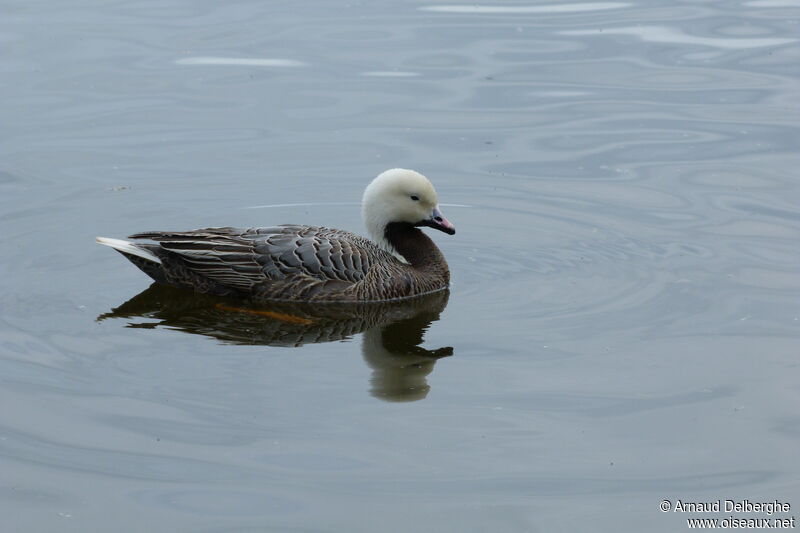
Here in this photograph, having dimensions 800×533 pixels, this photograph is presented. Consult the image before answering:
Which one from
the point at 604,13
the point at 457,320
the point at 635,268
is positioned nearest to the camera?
the point at 457,320

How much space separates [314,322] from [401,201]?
1.45 metres

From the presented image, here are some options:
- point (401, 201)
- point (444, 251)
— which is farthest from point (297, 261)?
point (444, 251)

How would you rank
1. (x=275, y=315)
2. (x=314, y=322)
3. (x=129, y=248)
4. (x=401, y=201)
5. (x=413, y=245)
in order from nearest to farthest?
1. (x=314, y=322)
2. (x=275, y=315)
3. (x=129, y=248)
4. (x=401, y=201)
5. (x=413, y=245)

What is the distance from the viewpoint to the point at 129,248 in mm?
10172

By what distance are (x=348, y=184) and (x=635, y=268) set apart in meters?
3.33

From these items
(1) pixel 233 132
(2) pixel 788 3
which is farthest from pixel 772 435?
(2) pixel 788 3

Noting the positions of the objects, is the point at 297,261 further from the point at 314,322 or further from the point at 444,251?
the point at 444,251

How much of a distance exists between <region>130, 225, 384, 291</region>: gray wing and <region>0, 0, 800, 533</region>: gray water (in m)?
0.44

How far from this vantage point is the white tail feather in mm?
10125

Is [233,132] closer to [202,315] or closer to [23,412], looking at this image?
[202,315]

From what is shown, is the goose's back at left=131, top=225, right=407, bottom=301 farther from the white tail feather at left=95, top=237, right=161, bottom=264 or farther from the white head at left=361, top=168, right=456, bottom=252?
the white head at left=361, top=168, right=456, bottom=252

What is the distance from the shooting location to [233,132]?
13695 millimetres

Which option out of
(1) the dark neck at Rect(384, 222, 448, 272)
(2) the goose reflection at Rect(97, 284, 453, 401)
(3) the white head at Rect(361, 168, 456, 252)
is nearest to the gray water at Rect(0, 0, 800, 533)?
(2) the goose reflection at Rect(97, 284, 453, 401)

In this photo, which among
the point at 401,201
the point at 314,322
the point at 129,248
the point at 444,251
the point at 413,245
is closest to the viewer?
the point at 314,322
